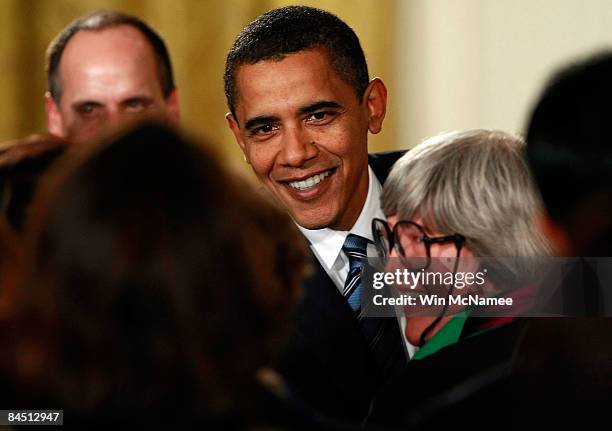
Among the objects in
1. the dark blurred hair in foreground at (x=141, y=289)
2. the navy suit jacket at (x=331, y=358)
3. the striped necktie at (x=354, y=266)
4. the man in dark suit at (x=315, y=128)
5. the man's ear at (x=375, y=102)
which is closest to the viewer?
the dark blurred hair in foreground at (x=141, y=289)

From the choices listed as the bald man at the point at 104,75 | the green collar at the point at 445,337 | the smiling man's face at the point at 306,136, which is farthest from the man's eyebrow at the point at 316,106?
the green collar at the point at 445,337

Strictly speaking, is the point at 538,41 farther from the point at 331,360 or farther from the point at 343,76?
the point at 331,360

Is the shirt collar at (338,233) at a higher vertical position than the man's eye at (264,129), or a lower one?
lower

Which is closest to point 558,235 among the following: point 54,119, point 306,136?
point 306,136

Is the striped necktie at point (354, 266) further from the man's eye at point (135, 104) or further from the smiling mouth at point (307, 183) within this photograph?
the man's eye at point (135, 104)

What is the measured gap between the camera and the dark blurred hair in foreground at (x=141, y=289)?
70 centimetres

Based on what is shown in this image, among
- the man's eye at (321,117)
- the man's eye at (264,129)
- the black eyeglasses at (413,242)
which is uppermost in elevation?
the man's eye at (321,117)

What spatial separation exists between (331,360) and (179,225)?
0.75 m

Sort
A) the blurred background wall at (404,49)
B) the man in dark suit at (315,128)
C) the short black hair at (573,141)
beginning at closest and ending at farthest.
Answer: the short black hair at (573,141) < the man in dark suit at (315,128) < the blurred background wall at (404,49)

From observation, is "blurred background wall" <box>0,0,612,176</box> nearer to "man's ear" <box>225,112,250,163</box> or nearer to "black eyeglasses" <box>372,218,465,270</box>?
"man's ear" <box>225,112,250,163</box>

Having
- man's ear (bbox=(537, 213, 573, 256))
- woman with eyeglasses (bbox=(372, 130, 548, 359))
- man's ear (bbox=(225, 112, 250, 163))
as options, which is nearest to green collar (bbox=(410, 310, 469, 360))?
woman with eyeglasses (bbox=(372, 130, 548, 359))

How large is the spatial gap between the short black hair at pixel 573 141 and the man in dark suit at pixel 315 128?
2.21ft

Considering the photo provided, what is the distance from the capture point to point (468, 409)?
95cm

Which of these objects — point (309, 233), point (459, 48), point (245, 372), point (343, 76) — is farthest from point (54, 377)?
point (459, 48)
